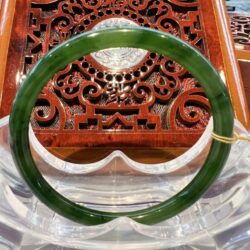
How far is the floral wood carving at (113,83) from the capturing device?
831 millimetres

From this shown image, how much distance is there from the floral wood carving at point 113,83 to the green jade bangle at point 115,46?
0.84 ft

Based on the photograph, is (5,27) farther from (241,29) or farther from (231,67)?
(241,29)

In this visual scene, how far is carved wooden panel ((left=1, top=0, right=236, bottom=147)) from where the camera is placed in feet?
2.67

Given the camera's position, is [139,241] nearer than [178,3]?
Yes

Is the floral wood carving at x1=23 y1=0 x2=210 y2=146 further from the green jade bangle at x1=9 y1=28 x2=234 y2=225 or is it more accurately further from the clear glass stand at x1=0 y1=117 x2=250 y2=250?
the green jade bangle at x1=9 y1=28 x2=234 y2=225

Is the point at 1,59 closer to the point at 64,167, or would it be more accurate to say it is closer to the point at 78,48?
the point at 64,167

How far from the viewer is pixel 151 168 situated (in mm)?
715

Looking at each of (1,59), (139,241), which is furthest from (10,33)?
(139,241)

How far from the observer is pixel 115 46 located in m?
0.51

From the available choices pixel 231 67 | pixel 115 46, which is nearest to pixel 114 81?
pixel 231 67

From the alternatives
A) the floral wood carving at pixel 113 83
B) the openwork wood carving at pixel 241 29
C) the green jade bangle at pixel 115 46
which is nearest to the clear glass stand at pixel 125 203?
the green jade bangle at pixel 115 46

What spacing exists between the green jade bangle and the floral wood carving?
0.26 m

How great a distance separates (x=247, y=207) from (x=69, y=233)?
0.22 meters

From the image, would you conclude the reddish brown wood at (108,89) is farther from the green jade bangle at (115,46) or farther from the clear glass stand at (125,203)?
the green jade bangle at (115,46)
